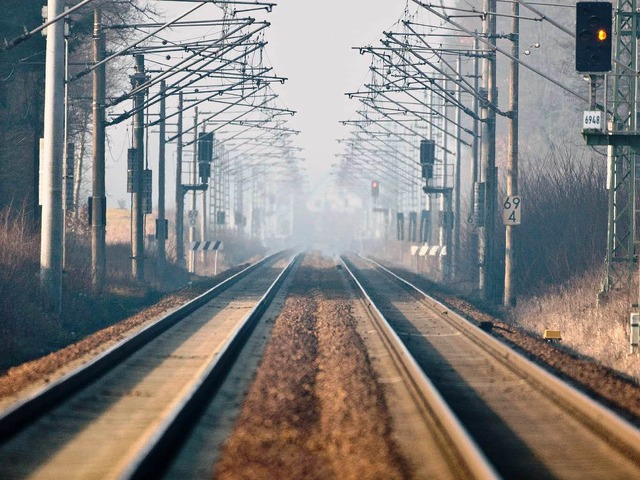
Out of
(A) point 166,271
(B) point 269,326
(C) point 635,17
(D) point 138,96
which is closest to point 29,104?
(D) point 138,96

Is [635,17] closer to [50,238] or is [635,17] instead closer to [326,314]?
[326,314]

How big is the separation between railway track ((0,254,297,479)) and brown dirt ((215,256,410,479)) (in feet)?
1.91

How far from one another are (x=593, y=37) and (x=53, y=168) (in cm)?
1090

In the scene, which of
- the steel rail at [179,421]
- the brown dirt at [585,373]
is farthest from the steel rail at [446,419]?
the steel rail at [179,421]

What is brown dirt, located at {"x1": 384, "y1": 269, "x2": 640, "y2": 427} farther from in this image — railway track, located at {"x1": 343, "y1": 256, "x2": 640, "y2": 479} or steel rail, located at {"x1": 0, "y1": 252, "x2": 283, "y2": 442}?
steel rail, located at {"x1": 0, "y1": 252, "x2": 283, "y2": 442}

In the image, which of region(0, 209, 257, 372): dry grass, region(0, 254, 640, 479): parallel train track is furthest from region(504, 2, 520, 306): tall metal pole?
region(0, 254, 640, 479): parallel train track

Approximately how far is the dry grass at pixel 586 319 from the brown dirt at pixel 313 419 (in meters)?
4.49

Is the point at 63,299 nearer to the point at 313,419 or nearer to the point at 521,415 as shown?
the point at 313,419

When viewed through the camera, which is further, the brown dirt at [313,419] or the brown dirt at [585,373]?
the brown dirt at [585,373]

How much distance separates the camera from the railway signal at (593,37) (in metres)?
19.3

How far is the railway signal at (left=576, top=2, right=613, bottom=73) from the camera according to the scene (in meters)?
19.3

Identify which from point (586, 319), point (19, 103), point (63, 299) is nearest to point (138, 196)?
point (19, 103)

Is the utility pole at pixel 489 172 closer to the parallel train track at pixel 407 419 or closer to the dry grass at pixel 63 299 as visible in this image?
the dry grass at pixel 63 299

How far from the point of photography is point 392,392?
14.0 metres
